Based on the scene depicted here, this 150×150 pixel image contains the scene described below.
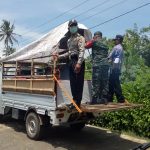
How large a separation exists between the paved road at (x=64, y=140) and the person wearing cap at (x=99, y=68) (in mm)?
1251

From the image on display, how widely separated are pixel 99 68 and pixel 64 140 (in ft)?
7.85

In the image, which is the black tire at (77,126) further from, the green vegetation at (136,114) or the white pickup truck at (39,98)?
the green vegetation at (136,114)

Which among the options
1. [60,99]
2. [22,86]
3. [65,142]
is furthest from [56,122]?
[22,86]

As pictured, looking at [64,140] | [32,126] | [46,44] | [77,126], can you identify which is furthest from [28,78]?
[77,126]

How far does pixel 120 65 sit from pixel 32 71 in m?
2.38

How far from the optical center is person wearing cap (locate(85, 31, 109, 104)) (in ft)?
29.5

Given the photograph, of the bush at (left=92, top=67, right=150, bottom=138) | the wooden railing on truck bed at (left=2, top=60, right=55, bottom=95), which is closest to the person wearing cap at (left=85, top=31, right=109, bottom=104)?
the wooden railing on truck bed at (left=2, top=60, right=55, bottom=95)

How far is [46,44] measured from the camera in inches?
406

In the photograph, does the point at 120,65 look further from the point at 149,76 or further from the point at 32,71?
the point at 32,71

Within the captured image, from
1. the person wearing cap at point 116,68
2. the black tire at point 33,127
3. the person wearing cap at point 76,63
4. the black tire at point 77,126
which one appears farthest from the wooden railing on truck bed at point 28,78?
the black tire at point 77,126

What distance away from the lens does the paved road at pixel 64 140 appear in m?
9.16

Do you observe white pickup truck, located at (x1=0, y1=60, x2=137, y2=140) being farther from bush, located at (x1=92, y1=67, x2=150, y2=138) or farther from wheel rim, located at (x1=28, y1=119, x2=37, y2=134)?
bush, located at (x1=92, y1=67, x2=150, y2=138)

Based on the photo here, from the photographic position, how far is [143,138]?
403 inches

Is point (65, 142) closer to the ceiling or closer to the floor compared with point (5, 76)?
closer to the floor
